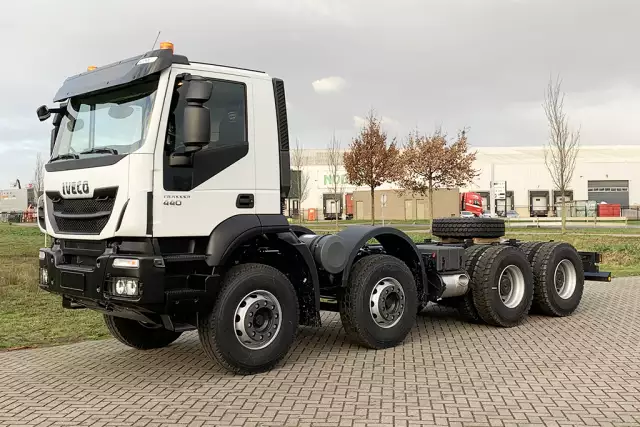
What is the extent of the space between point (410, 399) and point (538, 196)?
6159 centimetres

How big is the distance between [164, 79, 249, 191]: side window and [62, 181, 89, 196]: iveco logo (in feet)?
2.58

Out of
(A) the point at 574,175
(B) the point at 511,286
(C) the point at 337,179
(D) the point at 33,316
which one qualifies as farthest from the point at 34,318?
(A) the point at 574,175

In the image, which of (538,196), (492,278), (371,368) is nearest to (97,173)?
(371,368)

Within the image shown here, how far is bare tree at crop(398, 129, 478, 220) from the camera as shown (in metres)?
30.7

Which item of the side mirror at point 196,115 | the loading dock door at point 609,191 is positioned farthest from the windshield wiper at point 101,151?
the loading dock door at point 609,191

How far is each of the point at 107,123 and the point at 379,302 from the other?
3503 millimetres

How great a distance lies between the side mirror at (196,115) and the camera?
206 inches

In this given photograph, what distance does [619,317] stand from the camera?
9070 mm

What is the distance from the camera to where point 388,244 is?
7.69 metres

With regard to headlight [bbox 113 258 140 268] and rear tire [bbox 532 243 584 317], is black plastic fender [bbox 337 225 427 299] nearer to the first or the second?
rear tire [bbox 532 243 584 317]

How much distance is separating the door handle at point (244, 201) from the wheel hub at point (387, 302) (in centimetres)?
188

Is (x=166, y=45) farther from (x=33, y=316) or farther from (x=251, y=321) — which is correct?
(x=33, y=316)

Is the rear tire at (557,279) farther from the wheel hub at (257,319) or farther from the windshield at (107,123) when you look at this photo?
the windshield at (107,123)

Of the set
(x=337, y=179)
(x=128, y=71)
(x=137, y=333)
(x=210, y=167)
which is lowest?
(x=137, y=333)
